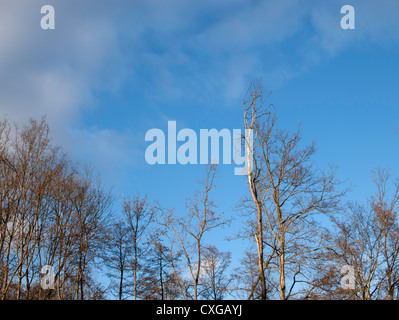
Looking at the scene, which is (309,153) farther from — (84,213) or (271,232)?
(84,213)

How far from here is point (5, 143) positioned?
20688 mm

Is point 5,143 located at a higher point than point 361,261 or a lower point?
higher

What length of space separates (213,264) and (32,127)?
66.1 ft

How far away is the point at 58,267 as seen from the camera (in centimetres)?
2309

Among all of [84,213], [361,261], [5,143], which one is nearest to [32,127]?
[5,143]
